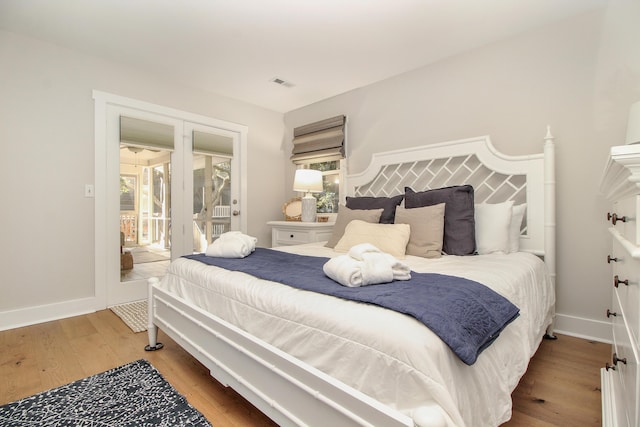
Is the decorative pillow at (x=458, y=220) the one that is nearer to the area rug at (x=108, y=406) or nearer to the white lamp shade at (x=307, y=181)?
the white lamp shade at (x=307, y=181)

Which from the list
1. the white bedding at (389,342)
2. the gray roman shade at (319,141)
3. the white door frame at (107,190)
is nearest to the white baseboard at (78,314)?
the white door frame at (107,190)

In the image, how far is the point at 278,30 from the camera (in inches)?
95.3

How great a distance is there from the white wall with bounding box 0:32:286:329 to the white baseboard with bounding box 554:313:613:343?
394 centimetres

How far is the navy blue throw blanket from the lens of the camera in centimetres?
91

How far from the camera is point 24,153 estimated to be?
99.5 inches

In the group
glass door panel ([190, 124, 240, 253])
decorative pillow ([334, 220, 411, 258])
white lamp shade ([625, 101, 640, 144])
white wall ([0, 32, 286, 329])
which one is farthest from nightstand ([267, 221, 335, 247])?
white lamp shade ([625, 101, 640, 144])

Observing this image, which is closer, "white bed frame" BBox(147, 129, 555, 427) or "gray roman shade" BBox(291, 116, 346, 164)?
"white bed frame" BBox(147, 129, 555, 427)

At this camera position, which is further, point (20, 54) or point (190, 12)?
point (20, 54)

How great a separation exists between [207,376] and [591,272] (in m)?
2.67

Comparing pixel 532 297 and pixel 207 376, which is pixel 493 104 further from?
pixel 207 376

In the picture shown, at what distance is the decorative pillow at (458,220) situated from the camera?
2.16m

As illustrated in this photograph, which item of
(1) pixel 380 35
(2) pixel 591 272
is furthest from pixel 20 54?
(2) pixel 591 272

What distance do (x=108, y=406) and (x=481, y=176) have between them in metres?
2.94

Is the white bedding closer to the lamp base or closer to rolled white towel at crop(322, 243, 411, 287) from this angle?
rolled white towel at crop(322, 243, 411, 287)
